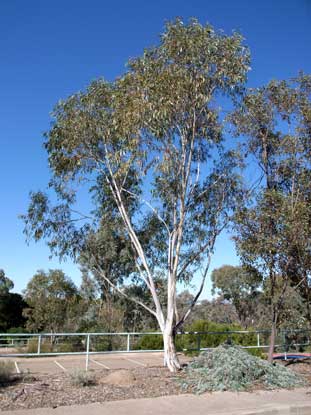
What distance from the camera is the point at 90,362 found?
14.0m

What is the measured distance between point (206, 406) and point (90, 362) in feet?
23.5

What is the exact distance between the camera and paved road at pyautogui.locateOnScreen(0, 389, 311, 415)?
7203 millimetres

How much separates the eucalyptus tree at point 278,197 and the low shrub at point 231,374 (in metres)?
2.28

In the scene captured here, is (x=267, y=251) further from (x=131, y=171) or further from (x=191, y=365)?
(x=131, y=171)

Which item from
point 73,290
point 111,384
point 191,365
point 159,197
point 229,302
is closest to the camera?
point 111,384

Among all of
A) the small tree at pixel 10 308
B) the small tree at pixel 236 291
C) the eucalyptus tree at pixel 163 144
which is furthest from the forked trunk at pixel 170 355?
the small tree at pixel 10 308

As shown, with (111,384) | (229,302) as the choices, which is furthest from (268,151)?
(229,302)

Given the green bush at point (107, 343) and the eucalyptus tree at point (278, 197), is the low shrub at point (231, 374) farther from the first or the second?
the green bush at point (107, 343)

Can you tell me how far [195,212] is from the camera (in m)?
13.4

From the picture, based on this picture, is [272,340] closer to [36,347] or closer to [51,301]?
[36,347]

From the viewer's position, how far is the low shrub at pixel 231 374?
29.7 feet

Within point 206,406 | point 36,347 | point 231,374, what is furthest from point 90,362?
point 206,406

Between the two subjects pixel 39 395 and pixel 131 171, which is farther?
pixel 131 171

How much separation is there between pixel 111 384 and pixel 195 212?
6.01 meters
